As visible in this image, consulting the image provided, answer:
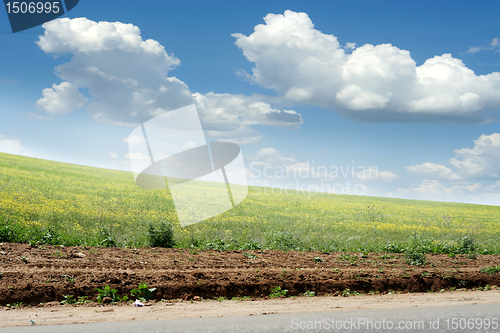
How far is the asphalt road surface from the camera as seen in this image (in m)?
5.07

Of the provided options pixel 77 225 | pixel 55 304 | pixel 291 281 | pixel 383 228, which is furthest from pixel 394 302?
pixel 383 228

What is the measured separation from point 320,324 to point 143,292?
12.0 feet

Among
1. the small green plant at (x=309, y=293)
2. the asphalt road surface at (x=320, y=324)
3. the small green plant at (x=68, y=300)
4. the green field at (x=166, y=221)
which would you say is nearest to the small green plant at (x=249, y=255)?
the green field at (x=166, y=221)

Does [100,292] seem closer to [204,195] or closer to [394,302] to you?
[394,302]

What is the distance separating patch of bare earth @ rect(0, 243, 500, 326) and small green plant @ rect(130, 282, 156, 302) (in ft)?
0.48

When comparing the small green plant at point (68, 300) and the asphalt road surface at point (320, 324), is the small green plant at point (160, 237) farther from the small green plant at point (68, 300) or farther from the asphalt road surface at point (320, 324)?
the asphalt road surface at point (320, 324)

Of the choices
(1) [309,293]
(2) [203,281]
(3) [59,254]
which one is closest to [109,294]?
(2) [203,281]

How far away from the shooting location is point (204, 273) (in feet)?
25.9

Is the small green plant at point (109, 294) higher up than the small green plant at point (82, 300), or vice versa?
the small green plant at point (109, 294)

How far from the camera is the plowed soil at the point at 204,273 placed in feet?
23.0

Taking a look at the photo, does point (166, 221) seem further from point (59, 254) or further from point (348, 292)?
point (348, 292)

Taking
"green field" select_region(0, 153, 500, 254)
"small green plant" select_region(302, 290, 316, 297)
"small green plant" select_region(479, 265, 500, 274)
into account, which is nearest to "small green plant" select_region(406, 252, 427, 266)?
"small green plant" select_region(479, 265, 500, 274)

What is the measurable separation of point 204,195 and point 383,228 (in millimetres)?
11809

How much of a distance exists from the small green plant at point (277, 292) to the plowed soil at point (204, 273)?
0.12m
